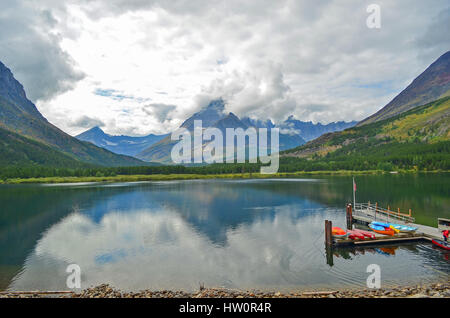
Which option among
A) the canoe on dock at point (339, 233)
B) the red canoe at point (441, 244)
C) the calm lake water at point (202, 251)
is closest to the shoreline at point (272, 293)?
the calm lake water at point (202, 251)

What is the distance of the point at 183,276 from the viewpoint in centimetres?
3219

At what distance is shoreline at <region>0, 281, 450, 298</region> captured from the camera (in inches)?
954

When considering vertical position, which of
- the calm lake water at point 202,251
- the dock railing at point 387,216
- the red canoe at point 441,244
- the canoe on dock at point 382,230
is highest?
the dock railing at point 387,216

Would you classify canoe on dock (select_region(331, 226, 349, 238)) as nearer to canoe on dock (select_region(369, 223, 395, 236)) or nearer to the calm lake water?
the calm lake water

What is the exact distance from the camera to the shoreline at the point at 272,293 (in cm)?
2423

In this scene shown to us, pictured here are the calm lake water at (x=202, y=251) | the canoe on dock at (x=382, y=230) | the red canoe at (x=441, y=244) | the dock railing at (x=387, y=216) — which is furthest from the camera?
the dock railing at (x=387, y=216)

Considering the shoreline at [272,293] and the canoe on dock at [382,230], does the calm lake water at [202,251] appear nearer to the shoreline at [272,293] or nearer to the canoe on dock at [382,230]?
the shoreline at [272,293]

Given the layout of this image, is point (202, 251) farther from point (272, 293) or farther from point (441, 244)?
point (441, 244)

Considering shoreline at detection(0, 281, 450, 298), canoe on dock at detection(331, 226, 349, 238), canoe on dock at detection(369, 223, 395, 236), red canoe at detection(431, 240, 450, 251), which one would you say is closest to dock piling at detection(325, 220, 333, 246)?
canoe on dock at detection(331, 226, 349, 238)

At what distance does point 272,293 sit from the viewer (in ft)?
86.0
